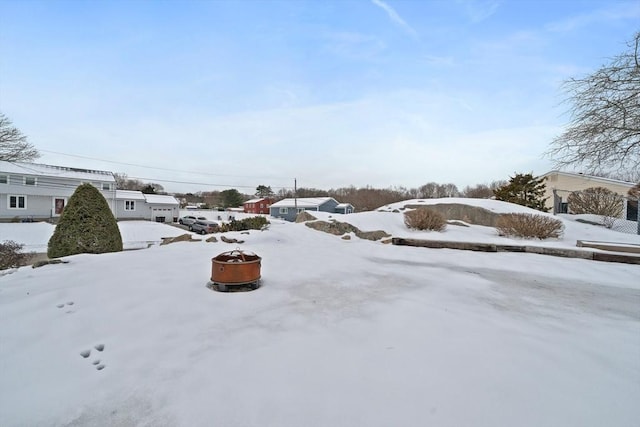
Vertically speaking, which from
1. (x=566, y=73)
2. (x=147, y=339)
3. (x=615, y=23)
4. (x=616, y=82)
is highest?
(x=615, y=23)

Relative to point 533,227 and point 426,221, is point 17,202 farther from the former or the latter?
point 533,227

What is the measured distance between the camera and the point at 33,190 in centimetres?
2355

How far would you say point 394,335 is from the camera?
2557 millimetres

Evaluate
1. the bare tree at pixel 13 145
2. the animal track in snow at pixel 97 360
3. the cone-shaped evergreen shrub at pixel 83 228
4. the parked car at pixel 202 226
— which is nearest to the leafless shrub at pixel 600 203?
the animal track in snow at pixel 97 360

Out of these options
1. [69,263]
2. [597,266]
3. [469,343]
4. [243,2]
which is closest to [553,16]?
[597,266]

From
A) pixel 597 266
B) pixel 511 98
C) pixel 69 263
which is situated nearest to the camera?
pixel 69 263

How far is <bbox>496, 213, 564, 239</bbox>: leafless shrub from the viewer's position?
867cm

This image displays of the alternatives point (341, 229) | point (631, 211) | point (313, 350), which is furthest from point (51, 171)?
point (631, 211)

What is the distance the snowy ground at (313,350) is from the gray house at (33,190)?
2411 cm

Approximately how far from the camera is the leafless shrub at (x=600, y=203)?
12.6 meters

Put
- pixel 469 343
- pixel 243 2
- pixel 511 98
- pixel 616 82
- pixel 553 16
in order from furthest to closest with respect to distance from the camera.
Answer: pixel 511 98, pixel 243 2, pixel 553 16, pixel 616 82, pixel 469 343

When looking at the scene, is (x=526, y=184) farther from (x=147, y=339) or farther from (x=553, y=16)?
(x=147, y=339)

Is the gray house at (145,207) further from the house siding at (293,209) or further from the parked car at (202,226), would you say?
the house siding at (293,209)

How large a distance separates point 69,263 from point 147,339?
11.5 feet
